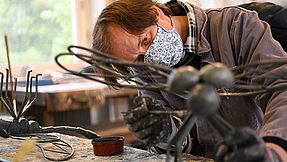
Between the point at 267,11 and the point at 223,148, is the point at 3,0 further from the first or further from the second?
the point at 223,148

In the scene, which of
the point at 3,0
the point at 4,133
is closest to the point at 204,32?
the point at 4,133

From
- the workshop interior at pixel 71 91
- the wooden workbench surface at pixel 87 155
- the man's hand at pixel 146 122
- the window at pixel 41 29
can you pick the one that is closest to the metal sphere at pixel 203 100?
the workshop interior at pixel 71 91

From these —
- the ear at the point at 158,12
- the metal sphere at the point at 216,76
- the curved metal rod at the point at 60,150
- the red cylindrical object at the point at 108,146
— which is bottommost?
the curved metal rod at the point at 60,150

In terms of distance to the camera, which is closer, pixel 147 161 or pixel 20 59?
pixel 147 161

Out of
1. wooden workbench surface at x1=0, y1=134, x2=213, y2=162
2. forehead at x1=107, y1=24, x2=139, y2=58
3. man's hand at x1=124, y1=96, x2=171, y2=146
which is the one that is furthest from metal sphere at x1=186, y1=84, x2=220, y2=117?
forehead at x1=107, y1=24, x2=139, y2=58

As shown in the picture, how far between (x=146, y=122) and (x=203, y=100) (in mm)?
176

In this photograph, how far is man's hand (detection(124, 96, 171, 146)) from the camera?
0.58 meters

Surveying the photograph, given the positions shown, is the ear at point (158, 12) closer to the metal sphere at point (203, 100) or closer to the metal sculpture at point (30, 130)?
the metal sculpture at point (30, 130)

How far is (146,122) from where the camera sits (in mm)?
582

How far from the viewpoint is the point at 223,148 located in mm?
477

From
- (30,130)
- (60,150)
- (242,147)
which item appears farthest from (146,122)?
(30,130)

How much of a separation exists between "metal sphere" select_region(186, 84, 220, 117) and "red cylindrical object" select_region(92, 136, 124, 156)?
1.75 feet

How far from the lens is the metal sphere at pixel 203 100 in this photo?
42cm

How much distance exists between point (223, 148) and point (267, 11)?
35.0 inches
